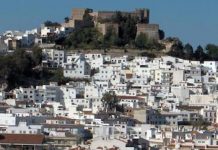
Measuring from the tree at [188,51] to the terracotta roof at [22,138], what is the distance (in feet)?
85.1

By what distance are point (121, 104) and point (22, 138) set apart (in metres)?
12.5

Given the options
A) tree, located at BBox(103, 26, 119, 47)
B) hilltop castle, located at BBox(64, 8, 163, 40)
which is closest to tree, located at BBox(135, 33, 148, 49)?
hilltop castle, located at BBox(64, 8, 163, 40)

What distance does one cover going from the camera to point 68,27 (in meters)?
67.3

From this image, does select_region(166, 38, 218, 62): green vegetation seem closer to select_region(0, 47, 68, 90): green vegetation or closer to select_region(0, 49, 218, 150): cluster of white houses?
select_region(0, 49, 218, 150): cluster of white houses

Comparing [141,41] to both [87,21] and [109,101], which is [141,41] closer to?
[87,21]

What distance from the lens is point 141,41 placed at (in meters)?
65.9

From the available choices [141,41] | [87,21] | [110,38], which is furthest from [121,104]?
[87,21]

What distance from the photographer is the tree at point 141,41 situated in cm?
6586

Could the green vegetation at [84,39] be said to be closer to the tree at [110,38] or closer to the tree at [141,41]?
the tree at [110,38]

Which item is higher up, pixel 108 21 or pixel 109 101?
pixel 108 21

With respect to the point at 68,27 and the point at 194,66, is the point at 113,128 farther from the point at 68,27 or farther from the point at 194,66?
the point at 68,27

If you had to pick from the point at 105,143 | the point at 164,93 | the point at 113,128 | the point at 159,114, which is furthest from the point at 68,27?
the point at 105,143

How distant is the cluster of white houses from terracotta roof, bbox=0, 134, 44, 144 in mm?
34

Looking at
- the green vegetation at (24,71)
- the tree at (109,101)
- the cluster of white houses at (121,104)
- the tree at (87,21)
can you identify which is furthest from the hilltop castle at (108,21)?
the tree at (109,101)
